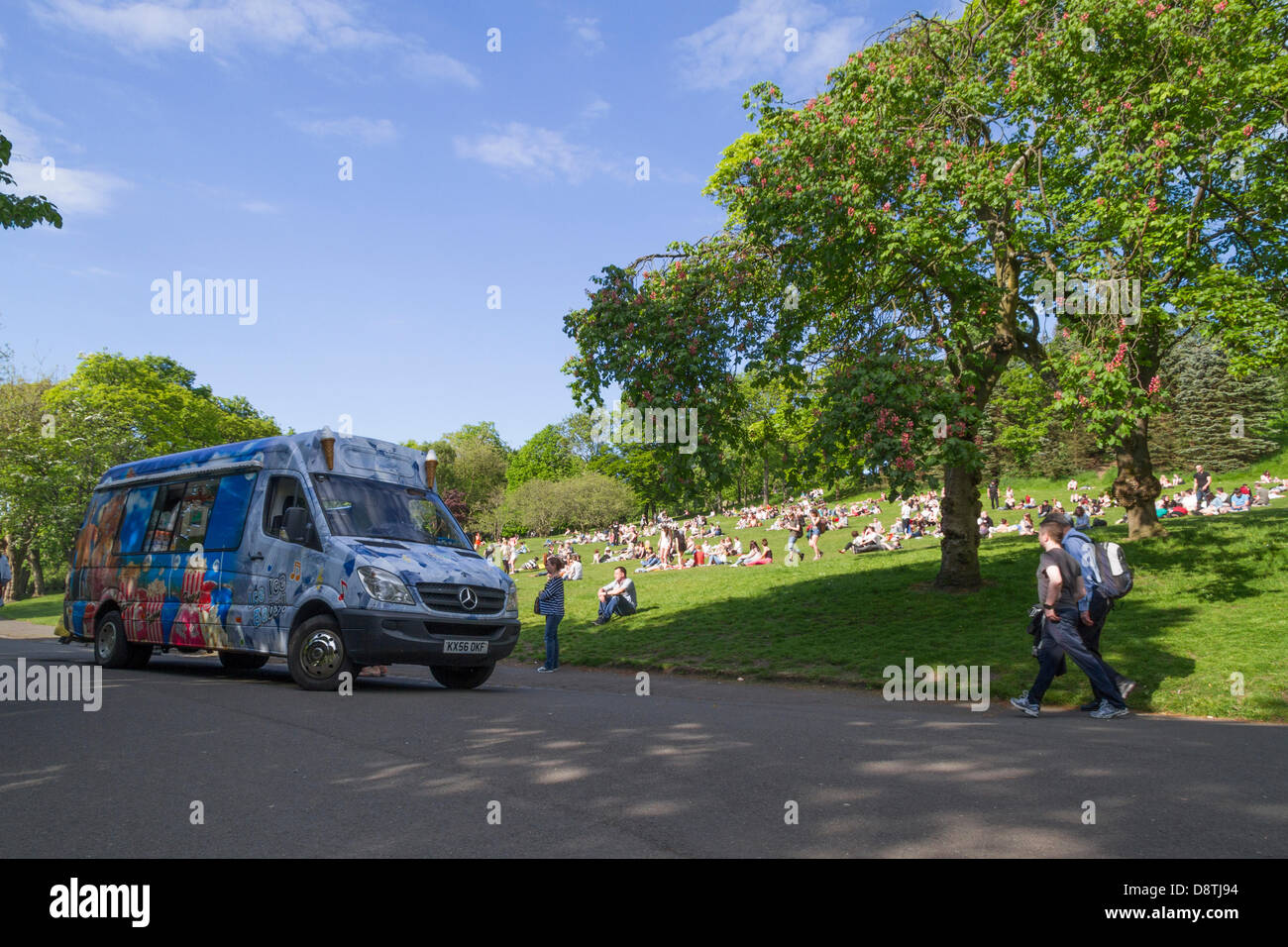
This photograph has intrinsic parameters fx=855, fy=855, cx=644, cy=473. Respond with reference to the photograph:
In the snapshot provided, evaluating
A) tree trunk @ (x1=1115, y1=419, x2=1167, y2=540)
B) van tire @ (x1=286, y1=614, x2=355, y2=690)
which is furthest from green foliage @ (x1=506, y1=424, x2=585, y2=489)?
van tire @ (x1=286, y1=614, x2=355, y2=690)

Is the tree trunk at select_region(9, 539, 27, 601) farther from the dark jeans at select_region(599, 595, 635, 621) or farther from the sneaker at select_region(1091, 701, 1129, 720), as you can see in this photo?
the sneaker at select_region(1091, 701, 1129, 720)

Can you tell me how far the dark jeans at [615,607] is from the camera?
64.6 feet

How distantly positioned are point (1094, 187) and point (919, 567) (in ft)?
30.1

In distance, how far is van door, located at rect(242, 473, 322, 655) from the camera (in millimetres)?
9555

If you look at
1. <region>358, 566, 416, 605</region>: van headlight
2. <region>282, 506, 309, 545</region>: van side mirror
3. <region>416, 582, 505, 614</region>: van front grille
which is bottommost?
<region>416, 582, 505, 614</region>: van front grille

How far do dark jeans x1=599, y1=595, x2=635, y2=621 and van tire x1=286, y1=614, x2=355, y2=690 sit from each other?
10.7m

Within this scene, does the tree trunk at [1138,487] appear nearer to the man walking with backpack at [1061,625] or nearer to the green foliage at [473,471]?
the man walking with backpack at [1061,625]

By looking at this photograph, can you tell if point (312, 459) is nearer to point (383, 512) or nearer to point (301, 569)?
point (383, 512)

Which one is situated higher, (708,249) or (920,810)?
(708,249)

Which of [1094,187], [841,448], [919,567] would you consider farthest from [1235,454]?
[841,448]

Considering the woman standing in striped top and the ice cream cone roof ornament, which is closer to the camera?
the ice cream cone roof ornament

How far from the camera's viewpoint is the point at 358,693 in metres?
9.12

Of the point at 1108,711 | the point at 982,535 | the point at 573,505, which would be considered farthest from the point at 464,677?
the point at 573,505
